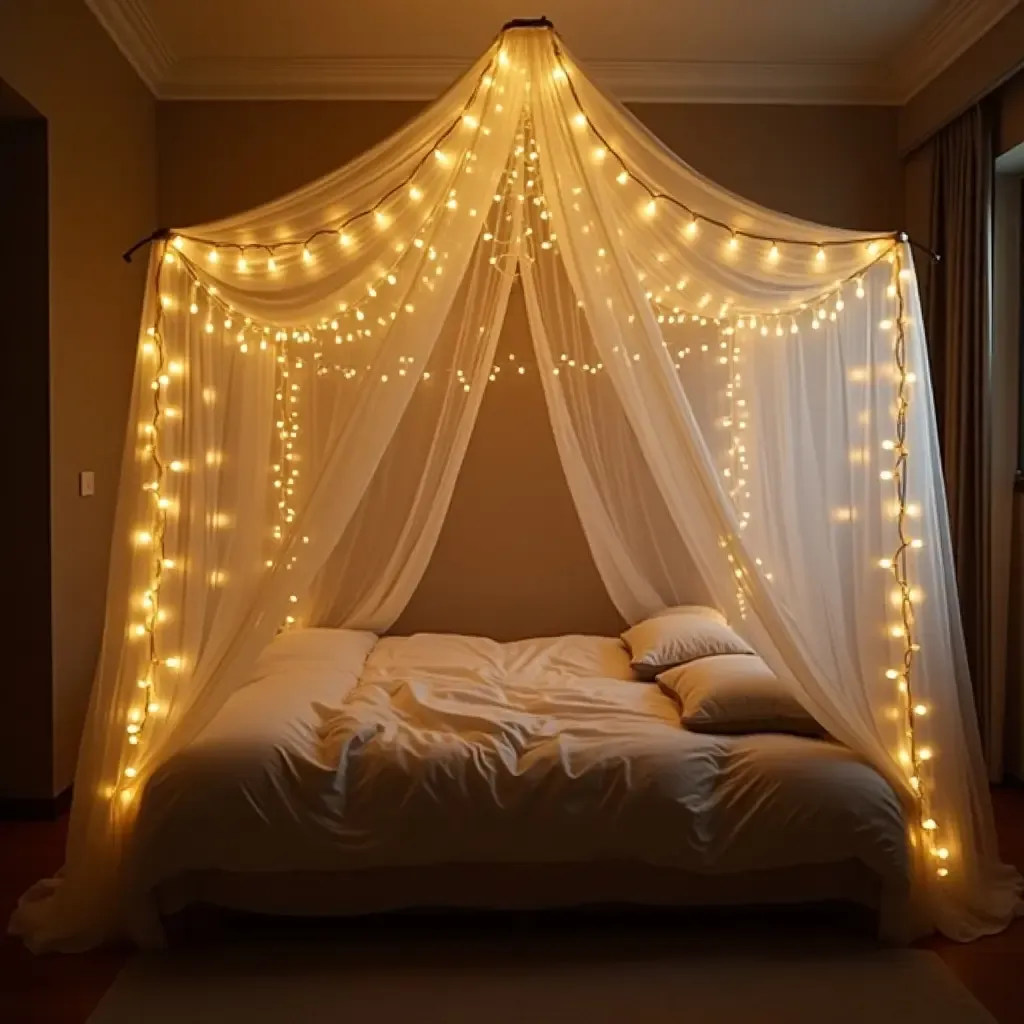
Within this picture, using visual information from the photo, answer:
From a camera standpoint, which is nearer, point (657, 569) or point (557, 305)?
point (557, 305)

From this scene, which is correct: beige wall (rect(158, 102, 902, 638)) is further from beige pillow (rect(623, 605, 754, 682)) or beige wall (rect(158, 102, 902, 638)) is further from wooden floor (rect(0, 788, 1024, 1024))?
wooden floor (rect(0, 788, 1024, 1024))

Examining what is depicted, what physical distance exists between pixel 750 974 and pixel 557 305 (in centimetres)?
208

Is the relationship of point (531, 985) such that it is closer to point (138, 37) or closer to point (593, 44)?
point (593, 44)

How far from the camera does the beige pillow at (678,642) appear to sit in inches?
139

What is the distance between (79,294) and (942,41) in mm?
3532

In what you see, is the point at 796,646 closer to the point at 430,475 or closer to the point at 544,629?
the point at 430,475

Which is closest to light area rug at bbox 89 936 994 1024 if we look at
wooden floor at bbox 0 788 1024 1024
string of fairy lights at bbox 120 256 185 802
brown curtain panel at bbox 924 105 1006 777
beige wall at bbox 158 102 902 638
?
wooden floor at bbox 0 788 1024 1024

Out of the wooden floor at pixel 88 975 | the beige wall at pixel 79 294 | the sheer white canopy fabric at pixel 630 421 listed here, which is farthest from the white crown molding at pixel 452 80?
the wooden floor at pixel 88 975

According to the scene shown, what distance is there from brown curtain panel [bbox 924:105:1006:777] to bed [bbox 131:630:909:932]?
1.60 meters

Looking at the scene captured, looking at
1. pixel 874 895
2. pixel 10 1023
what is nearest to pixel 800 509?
pixel 874 895

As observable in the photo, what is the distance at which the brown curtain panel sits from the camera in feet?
13.0

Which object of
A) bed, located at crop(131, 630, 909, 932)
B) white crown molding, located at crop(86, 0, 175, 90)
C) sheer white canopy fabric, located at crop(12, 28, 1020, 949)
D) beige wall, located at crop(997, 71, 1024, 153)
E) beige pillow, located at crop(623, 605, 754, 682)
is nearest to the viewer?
bed, located at crop(131, 630, 909, 932)

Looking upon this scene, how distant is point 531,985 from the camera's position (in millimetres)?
2506

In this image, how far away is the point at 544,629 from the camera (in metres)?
4.57
